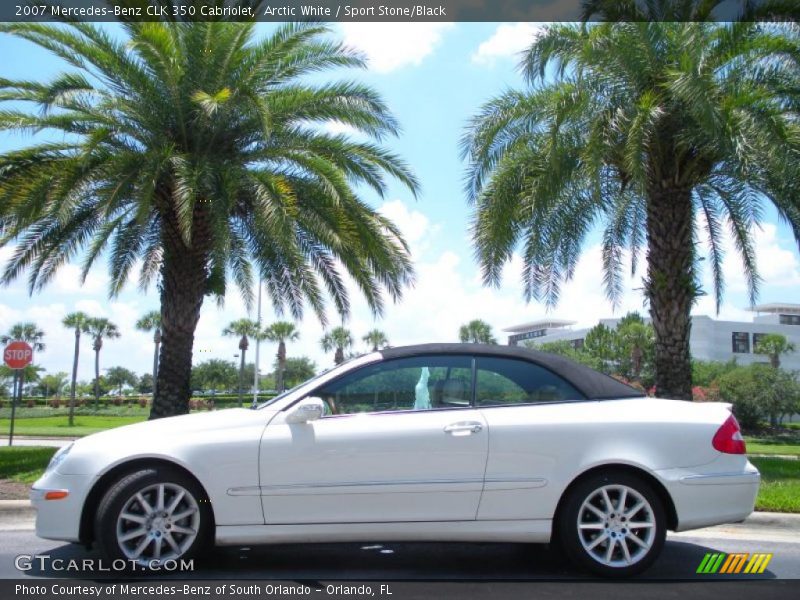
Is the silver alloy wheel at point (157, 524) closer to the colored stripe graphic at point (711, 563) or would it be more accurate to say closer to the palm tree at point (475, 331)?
the colored stripe graphic at point (711, 563)

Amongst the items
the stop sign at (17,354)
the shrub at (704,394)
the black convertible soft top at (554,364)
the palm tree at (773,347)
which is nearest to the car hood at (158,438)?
the black convertible soft top at (554,364)

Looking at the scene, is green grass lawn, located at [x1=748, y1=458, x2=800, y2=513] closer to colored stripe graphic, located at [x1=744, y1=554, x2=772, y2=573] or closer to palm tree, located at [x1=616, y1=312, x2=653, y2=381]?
colored stripe graphic, located at [x1=744, y1=554, x2=772, y2=573]

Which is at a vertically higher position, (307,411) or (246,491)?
(307,411)

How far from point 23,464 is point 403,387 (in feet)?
28.0

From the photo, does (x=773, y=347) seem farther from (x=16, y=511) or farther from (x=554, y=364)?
(x=16, y=511)

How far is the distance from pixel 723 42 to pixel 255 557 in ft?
35.6

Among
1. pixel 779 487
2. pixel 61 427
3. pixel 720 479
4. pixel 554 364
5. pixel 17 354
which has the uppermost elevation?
pixel 17 354

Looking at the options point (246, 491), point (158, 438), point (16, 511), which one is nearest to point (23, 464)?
point (16, 511)

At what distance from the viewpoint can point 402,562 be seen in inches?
213

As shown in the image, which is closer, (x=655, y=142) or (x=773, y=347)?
(x=655, y=142)

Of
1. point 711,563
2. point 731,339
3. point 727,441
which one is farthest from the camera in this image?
point 731,339

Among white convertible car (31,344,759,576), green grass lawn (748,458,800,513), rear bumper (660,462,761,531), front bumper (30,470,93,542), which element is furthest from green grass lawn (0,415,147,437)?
rear bumper (660,462,761,531)

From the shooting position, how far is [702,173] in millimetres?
13094

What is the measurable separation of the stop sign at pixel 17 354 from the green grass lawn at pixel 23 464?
377 cm
